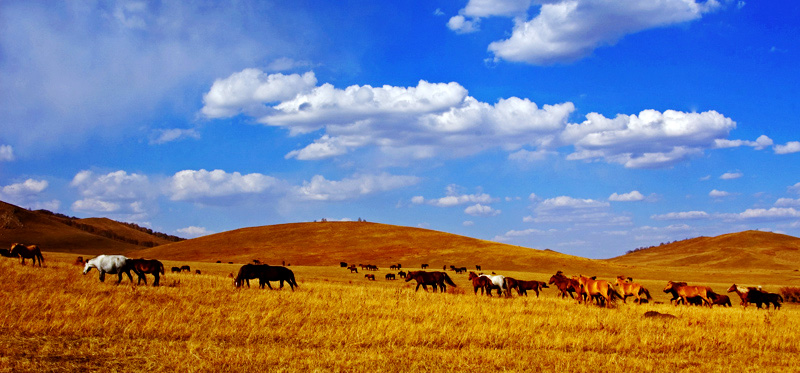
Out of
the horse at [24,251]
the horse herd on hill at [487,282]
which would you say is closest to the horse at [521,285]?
the horse herd on hill at [487,282]

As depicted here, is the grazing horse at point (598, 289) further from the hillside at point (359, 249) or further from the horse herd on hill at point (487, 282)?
the hillside at point (359, 249)

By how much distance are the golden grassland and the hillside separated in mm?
60466

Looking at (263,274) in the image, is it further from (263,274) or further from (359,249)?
(359,249)

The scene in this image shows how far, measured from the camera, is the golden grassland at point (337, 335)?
905 cm

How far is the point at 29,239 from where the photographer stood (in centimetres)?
14262

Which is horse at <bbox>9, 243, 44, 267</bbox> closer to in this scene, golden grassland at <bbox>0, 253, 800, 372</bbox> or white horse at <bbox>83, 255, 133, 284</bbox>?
white horse at <bbox>83, 255, 133, 284</bbox>

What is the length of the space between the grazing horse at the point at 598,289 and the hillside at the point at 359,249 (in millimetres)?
51247

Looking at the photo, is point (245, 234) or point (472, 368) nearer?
point (472, 368)

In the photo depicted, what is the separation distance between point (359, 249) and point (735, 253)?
305ft

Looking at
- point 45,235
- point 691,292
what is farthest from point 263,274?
point 45,235

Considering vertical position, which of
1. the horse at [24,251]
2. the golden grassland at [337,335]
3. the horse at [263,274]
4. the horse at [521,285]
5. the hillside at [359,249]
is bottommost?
the golden grassland at [337,335]

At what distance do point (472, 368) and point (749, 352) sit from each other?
6.92m

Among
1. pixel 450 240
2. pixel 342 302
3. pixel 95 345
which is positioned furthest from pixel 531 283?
pixel 450 240

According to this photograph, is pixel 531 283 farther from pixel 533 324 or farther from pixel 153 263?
pixel 153 263
